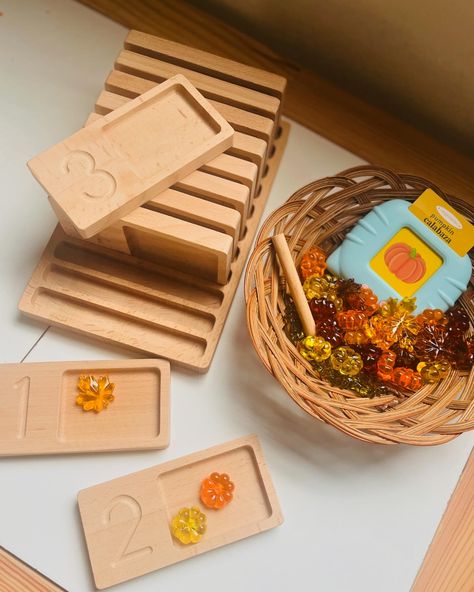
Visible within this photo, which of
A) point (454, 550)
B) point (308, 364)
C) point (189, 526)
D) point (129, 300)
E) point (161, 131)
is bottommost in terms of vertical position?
point (454, 550)

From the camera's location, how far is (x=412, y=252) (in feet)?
2.42

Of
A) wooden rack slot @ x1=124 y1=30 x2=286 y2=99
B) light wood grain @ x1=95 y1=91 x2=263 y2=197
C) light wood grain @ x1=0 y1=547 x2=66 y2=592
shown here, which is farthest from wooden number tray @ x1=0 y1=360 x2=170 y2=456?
wooden rack slot @ x1=124 y1=30 x2=286 y2=99

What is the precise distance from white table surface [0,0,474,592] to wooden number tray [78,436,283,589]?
2 centimetres

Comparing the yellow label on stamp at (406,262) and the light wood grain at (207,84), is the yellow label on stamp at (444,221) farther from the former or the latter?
the light wood grain at (207,84)

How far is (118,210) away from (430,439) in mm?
393

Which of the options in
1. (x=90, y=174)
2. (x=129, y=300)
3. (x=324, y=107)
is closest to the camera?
(x=90, y=174)

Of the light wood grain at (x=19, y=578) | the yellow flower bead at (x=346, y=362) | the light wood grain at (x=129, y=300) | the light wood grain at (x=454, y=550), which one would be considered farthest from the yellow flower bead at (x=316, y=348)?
the light wood grain at (x=19, y=578)

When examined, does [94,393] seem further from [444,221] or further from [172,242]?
[444,221]

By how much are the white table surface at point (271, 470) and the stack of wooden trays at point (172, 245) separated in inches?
1.2

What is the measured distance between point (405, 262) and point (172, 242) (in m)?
0.28

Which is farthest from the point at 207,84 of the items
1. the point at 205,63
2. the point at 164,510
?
the point at 164,510

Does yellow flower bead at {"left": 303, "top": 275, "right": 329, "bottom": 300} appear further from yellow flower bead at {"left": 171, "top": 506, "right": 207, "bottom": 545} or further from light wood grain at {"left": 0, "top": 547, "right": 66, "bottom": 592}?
light wood grain at {"left": 0, "top": 547, "right": 66, "bottom": 592}

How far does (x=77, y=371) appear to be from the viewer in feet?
2.37

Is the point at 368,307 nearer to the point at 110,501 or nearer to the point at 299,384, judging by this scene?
the point at 299,384
